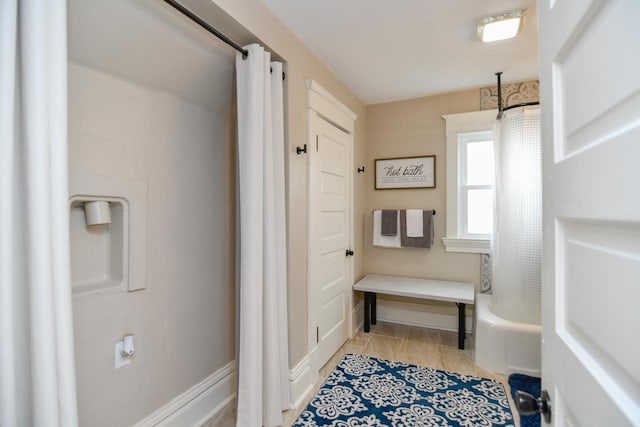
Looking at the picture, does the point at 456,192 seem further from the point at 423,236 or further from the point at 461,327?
the point at 461,327

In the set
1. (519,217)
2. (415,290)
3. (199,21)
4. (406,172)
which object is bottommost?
(415,290)

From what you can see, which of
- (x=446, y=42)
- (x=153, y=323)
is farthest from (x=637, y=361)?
(x=446, y=42)

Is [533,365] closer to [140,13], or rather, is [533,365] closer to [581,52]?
[581,52]

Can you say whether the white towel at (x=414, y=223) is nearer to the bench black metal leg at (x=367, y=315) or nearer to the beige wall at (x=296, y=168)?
the bench black metal leg at (x=367, y=315)

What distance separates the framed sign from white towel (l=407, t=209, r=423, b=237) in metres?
0.31

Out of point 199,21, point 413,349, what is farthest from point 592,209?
point 413,349

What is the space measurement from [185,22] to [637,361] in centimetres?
185

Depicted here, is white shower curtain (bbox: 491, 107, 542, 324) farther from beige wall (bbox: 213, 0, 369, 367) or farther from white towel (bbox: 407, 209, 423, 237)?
beige wall (bbox: 213, 0, 369, 367)

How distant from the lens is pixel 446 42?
2141mm

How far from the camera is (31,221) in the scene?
2.79 feet

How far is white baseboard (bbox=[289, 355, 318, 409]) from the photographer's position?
6.31ft

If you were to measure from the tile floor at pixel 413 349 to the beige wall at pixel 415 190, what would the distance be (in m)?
0.58

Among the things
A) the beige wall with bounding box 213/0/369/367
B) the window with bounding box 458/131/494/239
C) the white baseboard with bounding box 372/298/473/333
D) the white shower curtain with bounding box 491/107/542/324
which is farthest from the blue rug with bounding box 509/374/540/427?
the beige wall with bounding box 213/0/369/367

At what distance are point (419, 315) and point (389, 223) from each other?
104 cm
